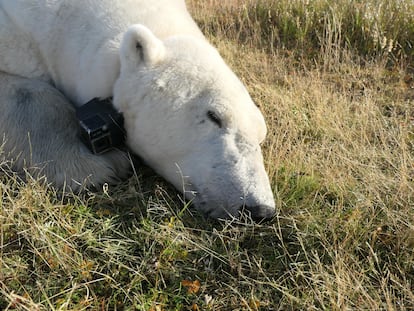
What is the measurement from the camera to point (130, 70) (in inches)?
116

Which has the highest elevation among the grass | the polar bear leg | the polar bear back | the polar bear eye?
the polar bear back

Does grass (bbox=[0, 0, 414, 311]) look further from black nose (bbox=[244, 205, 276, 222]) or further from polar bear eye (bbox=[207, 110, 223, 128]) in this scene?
polar bear eye (bbox=[207, 110, 223, 128])

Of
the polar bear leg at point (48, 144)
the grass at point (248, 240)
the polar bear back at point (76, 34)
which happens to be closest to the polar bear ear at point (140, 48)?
the polar bear back at point (76, 34)

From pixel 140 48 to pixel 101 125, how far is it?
1.64ft

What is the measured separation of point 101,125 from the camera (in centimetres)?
296

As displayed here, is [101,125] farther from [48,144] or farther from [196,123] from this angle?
[196,123]

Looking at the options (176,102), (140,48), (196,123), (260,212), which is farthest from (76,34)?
(260,212)

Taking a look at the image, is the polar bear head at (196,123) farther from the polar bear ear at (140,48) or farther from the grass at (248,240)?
the grass at (248,240)

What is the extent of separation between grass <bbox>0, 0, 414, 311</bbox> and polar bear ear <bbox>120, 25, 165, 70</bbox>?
2.41 feet

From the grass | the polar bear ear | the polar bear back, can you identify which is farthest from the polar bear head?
the polar bear back

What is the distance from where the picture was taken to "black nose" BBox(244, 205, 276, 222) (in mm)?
2732

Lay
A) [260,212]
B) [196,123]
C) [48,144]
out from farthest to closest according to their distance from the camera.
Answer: [48,144], [196,123], [260,212]

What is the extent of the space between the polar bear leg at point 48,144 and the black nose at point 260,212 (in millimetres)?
936

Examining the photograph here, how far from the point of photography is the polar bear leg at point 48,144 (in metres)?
3.10
